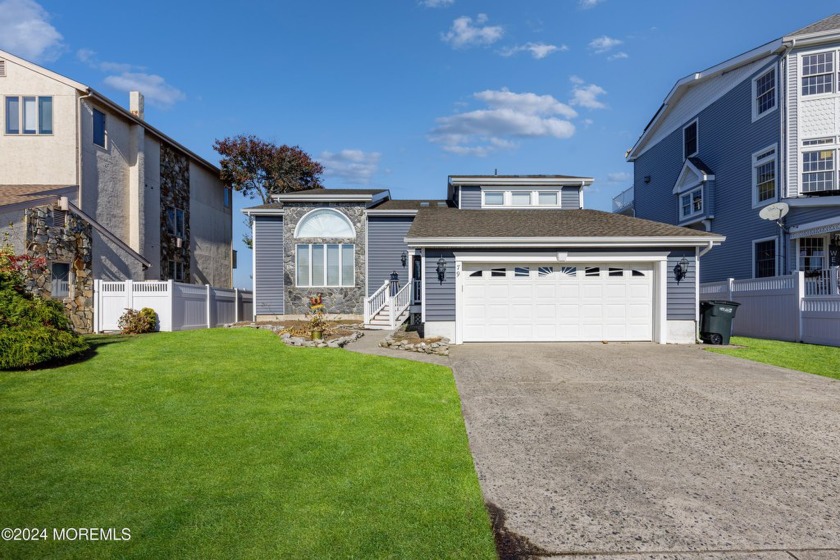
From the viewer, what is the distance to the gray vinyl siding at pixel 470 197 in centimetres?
2094

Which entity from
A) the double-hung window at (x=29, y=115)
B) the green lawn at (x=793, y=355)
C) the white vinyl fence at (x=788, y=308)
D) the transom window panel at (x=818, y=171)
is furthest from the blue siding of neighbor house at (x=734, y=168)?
the double-hung window at (x=29, y=115)

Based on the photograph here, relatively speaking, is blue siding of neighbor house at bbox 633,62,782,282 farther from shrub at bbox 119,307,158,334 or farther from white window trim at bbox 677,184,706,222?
shrub at bbox 119,307,158,334

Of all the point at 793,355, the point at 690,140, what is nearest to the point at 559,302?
the point at 793,355

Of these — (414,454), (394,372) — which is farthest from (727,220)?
(414,454)

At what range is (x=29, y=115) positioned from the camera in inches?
635

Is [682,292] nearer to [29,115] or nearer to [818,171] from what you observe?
[818,171]

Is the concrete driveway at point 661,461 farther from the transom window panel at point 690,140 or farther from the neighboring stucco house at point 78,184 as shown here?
the transom window panel at point 690,140

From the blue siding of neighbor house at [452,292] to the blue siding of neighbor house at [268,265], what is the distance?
9.39m

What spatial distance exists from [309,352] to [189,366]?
266 centimetres

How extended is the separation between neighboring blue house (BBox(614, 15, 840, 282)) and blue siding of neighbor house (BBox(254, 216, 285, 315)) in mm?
19117

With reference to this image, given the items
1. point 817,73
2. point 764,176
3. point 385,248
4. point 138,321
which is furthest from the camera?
point 385,248

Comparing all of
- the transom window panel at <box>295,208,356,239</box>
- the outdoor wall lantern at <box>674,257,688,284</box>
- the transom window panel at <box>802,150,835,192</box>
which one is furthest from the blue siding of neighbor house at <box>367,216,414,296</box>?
the transom window panel at <box>802,150,835,192</box>

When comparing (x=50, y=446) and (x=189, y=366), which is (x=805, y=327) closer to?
(x=189, y=366)

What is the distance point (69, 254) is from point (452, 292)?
1265cm
